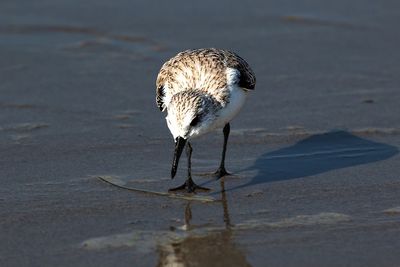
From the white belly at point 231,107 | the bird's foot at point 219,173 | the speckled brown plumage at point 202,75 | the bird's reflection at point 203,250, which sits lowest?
the bird's reflection at point 203,250

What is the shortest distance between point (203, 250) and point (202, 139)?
103 inches

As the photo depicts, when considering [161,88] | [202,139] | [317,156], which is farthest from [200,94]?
[317,156]

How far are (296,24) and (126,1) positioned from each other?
7.92ft

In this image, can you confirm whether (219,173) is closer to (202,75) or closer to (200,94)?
(200,94)

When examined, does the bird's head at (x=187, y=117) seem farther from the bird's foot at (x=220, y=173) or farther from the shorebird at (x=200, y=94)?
the bird's foot at (x=220, y=173)

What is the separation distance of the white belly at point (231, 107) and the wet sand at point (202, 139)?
532mm

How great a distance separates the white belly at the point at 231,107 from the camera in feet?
25.0

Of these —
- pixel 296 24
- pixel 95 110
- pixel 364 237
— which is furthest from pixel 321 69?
pixel 364 237

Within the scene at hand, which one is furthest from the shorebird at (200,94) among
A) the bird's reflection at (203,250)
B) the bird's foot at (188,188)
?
the bird's reflection at (203,250)

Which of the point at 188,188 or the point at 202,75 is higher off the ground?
the point at 202,75

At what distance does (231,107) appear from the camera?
25.3 feet

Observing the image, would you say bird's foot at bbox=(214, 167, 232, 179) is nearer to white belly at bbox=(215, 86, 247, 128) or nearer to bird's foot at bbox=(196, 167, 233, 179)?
bird's foot at bbox=(196, 167, 233, 179)

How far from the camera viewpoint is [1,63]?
10703 millimetres

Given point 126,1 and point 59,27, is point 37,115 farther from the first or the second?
point 126,1
